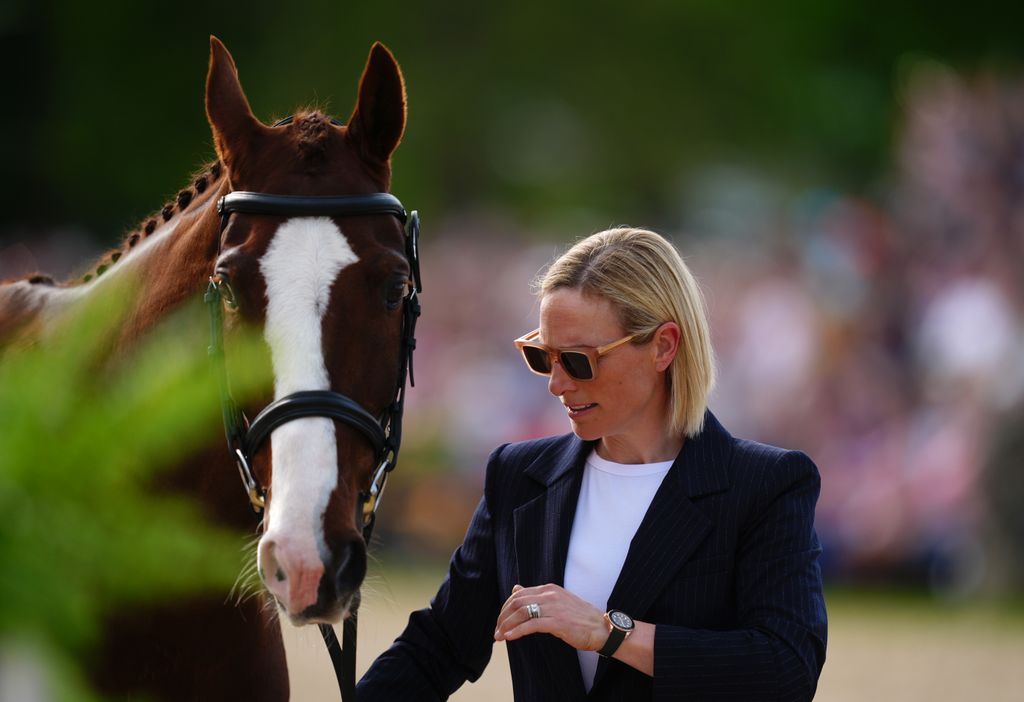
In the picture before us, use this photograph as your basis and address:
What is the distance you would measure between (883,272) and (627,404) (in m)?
9.49

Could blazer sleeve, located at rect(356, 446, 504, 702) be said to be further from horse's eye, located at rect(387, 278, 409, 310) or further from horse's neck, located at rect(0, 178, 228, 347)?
horse's neck, located at rect(0, 178, 228, 347)

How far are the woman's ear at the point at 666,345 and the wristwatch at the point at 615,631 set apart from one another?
0.61 meters

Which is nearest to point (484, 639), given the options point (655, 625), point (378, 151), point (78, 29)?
point (655, 625)

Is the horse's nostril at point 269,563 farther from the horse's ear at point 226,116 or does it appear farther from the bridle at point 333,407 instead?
the horse's ear at point 226,116

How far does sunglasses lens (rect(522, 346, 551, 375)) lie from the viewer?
3.08m

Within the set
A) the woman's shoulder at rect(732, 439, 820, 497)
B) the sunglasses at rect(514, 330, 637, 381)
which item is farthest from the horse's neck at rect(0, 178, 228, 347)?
the woman's shoulder at rect(732, 439, 820, 497)

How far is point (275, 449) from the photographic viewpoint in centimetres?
270

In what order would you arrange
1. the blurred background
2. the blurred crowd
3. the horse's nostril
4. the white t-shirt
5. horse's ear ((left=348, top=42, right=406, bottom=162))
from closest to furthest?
the horse's nostril < the white t-shirt < horse's ear ((left=348, top=42, right=406, bottom=162)) < the blurred crowd < the blurred background

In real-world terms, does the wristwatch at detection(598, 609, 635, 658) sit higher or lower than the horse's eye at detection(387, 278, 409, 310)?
lower

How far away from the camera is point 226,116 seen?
3184mm

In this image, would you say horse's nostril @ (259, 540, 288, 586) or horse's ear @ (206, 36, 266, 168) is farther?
horse's ear @ (206, 36, 266, 168)

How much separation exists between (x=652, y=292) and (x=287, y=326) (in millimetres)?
814

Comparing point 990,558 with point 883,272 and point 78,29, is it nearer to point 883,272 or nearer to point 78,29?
point 883,272

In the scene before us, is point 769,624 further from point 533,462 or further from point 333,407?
point 333,407
